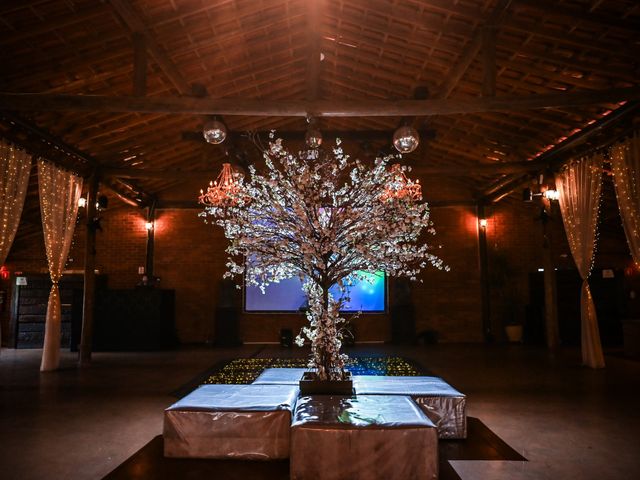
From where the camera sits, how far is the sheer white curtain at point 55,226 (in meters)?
7.71

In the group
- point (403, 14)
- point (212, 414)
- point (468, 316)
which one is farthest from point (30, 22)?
point (468, 316)

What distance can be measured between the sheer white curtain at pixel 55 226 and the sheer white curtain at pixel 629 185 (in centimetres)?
862

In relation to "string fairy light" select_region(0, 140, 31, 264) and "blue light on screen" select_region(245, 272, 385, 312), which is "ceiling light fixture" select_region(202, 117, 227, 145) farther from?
"blue light on screen" select_region(245, 272, 385, 312)

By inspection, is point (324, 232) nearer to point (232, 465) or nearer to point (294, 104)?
point (232, 465)

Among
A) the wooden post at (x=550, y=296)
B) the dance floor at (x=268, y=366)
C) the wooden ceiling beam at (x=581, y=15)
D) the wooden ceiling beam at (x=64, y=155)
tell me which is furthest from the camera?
the wooden post at (x=550, y=296)

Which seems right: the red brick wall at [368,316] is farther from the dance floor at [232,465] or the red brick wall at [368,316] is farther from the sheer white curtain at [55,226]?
the dance floor at [232,465]

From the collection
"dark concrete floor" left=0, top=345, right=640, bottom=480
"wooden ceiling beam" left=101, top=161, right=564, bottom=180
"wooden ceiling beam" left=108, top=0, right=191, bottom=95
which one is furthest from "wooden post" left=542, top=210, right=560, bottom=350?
"wooden ceiling beam" left=108, top=0, right=191, bottom=95

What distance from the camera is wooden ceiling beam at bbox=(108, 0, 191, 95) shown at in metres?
5.33

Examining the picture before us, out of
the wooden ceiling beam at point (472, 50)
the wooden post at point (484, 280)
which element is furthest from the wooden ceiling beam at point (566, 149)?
the wooden ceiling beam at point (472, 50)

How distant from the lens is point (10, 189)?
6.71 m

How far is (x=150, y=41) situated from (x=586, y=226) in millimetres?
7088

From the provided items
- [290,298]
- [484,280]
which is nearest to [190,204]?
[290,298]

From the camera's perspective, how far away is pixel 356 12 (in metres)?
6.60

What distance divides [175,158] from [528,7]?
26.3 feet
